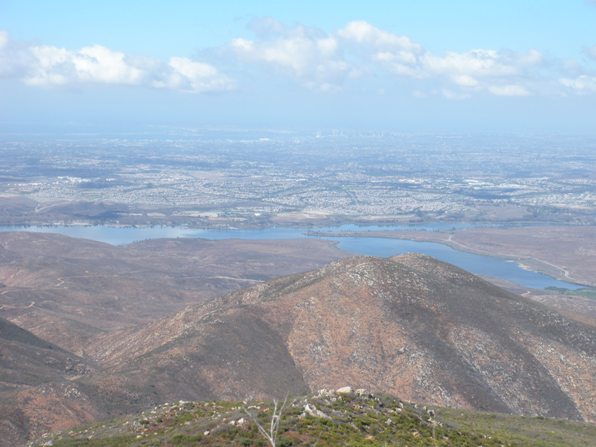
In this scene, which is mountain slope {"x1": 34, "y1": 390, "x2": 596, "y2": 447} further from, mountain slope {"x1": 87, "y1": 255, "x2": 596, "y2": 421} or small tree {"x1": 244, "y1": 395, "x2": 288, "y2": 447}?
mountain slope {"x1": 87, "y1": 255, "x2": 596, "y2": 421}

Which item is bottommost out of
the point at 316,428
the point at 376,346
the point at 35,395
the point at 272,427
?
the point at 376,346

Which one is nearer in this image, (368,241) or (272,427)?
(272,427)

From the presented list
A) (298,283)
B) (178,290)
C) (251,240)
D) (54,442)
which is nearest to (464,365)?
(298,283)

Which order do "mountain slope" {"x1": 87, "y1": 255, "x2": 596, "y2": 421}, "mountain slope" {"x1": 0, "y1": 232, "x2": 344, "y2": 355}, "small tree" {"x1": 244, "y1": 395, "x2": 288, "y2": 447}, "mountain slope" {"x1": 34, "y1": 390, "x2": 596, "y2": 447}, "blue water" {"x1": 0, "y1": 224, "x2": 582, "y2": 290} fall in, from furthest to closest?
"blue water" {"x1": 0, "y1": 224, "x2": 582, "y2": 290}, "mountain slope" {"x1": 0, "y1": 232, "x2": 344, "y2": 355}, "mountain slope" {"x1": 87, "y1": 255, "x2": 596, "y2": 421}, "mountain slope" {"x1": 34, "y1": 390, "x2": 596, "y2": 447}, "small tree" {"x1": 244, "y1": 395, "x2": 288, "y2": 447}

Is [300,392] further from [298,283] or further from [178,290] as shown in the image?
[178,290]

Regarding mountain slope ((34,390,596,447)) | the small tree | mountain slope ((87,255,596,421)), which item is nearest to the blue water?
mountain slope ((87,255,596,421))

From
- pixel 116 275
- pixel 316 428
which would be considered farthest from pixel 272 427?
pixel 116 275

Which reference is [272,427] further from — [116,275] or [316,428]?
[116,275]
